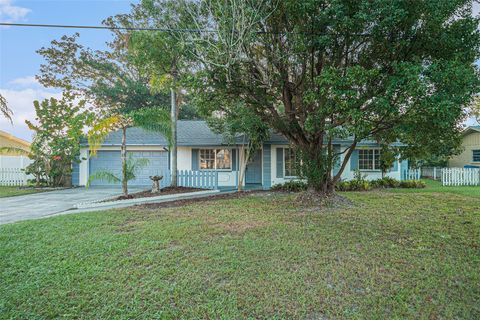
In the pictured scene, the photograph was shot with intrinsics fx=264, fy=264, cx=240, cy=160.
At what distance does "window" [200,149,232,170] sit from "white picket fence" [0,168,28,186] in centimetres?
1071

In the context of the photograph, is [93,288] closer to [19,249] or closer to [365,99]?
[19,249]

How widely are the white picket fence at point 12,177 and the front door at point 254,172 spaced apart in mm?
13108

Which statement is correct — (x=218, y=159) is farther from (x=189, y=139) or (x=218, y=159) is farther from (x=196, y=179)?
(x=196, y=179)

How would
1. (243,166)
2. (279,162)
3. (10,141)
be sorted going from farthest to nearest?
1. (10,141)
2. (279,162)
3. (243,166)

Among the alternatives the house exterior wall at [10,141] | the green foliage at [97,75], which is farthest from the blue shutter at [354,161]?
the house exterior wall at [10,141]

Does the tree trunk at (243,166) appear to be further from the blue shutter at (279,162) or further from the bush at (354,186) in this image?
the bush at (354,186)

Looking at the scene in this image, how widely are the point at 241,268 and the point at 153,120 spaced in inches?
299

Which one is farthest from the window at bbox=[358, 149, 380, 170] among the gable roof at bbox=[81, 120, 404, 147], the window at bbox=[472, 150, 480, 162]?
the window at bbox=[472, 150, 480, 162]

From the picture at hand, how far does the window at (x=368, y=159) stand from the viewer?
48.5ft

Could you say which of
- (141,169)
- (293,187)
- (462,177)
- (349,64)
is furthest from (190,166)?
(462,177)

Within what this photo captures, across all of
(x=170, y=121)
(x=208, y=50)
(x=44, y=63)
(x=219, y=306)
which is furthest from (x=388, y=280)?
(x=44, y=63)

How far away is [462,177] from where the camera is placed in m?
14.9

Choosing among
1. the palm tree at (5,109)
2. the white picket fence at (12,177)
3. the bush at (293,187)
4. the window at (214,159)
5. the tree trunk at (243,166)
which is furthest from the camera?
the white picket fence at (12,177)

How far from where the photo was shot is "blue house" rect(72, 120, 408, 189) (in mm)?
14242
